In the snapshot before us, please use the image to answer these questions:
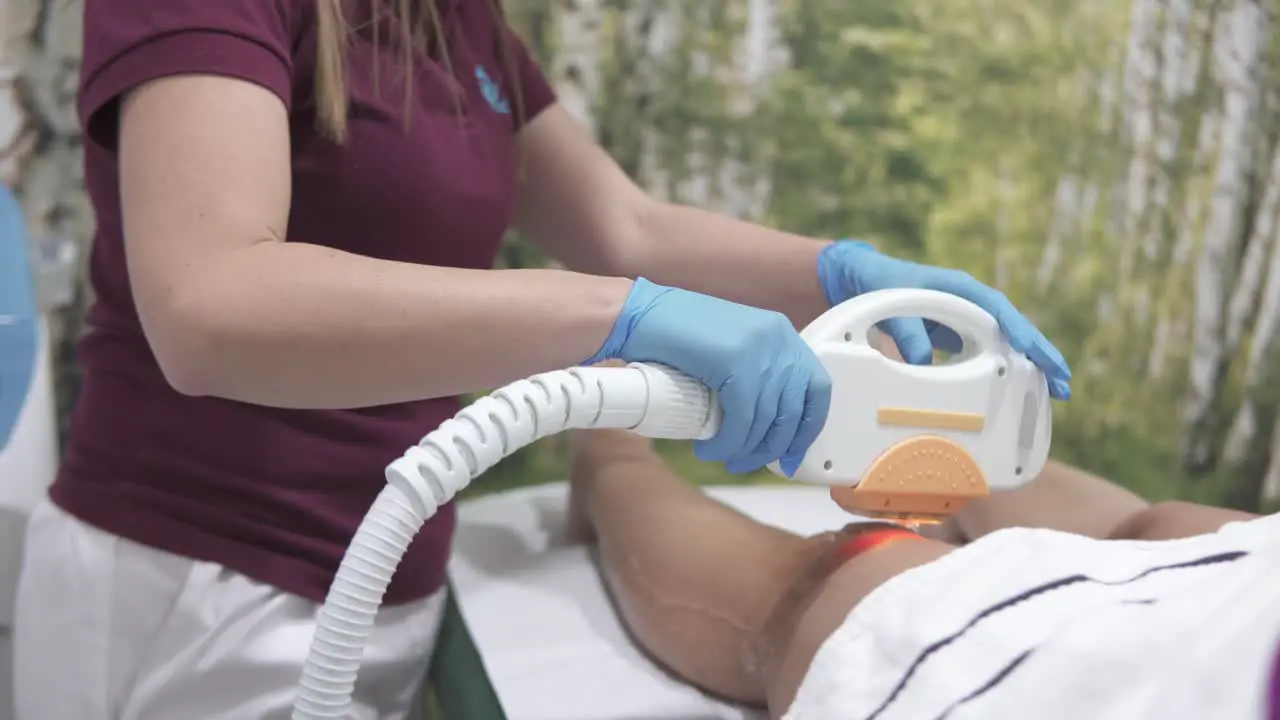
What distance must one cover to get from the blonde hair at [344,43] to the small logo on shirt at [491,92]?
1.7 inches

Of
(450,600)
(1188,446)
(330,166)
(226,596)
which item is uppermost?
(330,166)

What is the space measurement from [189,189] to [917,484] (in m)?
0.51

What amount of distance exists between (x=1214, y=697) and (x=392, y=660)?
60 cm

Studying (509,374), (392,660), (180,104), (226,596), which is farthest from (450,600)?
(180,104)

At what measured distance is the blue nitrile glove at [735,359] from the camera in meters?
0.63

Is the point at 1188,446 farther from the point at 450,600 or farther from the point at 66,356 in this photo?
the point at 66,356

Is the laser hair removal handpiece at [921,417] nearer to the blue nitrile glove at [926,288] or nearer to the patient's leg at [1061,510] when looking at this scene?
the blue nitrile glove at [926,288]

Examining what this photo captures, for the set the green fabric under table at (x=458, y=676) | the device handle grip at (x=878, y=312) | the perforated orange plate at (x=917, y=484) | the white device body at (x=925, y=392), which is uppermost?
the device handle grip at (x=878, y=312)

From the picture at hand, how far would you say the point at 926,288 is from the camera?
2.83ft

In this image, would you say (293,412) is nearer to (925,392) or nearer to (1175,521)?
(925,392)

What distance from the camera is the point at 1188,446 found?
56.2 inches

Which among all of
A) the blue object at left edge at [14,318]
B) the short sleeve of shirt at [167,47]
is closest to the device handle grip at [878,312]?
the short sleeve of shirt at [167,47]

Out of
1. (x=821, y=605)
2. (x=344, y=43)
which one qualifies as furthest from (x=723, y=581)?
(x=344, y=43)

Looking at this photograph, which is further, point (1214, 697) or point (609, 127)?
point (609, 127)
